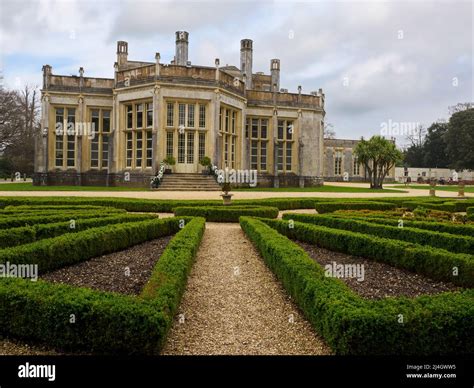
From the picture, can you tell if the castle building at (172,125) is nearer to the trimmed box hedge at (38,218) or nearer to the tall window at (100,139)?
the tall window at (100,139)

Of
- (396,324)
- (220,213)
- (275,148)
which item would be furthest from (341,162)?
(396,324)

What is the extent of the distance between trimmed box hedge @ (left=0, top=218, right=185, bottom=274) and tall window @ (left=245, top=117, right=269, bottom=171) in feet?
83.5

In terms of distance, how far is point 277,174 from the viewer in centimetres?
3581

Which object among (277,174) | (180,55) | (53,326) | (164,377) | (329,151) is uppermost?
(180,55)

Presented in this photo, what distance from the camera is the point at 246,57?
1592 inches

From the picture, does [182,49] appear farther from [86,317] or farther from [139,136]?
[86,317]

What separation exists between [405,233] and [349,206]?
7.22 m

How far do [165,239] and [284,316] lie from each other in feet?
17.0

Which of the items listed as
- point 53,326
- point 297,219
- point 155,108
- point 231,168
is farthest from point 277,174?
point 53,326

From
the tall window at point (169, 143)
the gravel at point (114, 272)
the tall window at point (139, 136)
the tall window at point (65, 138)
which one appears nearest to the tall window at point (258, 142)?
the tall window at point (169, 143)

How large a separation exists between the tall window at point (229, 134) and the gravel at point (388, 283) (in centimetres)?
2292

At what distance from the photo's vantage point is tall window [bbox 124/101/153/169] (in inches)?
1131

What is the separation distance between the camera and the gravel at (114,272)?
20.6ft

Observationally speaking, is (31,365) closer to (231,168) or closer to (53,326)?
(53,326)
